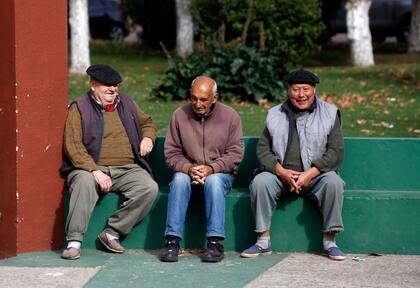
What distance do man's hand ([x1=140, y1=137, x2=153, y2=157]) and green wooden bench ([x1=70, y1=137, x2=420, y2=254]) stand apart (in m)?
0.29

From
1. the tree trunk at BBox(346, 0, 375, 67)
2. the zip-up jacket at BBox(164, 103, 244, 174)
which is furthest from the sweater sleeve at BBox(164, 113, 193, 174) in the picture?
the tree trunk at BBox(346, 0, 375, 67)

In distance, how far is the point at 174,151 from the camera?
8000mm

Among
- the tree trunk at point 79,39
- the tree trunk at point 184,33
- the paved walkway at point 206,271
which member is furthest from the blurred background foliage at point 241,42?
the paved walkway at point 206,271

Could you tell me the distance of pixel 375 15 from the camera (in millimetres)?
32594

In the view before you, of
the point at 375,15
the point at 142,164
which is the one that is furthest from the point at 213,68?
the point at 375,15

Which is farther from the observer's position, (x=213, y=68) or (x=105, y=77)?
(x=213, y=68)

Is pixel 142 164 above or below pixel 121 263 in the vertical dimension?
above

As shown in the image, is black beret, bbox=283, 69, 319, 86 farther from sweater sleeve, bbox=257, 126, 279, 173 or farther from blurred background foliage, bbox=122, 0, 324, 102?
blurred background foliage, bbox=122, 0, 324, 102

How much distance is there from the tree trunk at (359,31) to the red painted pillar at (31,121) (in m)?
13.6

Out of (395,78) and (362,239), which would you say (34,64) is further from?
(395,78)

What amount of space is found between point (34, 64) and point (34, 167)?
675 millimetres

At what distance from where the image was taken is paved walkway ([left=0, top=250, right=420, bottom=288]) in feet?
23.2

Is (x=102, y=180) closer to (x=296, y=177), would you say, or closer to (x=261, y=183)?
(x=261, y=183)

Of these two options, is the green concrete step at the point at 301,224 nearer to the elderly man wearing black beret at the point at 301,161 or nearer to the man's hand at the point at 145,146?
the elderly man wearing black beret at the point at 301,161
